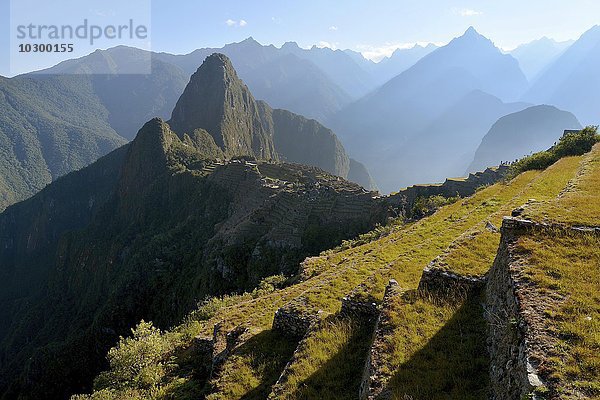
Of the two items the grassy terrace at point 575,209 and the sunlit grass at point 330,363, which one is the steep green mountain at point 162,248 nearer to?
the sunlit grass at point 330,363

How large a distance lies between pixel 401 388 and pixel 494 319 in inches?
106

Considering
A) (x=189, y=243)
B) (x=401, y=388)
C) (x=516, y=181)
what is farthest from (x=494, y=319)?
(x=189, y=243)

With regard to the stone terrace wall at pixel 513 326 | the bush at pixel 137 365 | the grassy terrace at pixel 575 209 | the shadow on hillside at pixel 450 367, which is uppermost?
the grassy terrace at pixel 575 209

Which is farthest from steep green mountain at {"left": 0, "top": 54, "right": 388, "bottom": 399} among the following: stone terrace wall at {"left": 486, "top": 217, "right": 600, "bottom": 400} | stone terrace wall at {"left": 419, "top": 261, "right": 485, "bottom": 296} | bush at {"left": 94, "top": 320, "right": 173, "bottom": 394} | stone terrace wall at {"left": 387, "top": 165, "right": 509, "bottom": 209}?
stone terrace wall at {"left": 486, "top": 217, "right": 600, "bottom": 400}

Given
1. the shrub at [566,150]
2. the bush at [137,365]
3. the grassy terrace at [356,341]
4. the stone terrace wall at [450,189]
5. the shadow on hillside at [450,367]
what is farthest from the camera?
the stone terrace wall at [450,189]

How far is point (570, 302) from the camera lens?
6980 mm

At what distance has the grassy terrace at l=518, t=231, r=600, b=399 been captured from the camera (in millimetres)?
5321

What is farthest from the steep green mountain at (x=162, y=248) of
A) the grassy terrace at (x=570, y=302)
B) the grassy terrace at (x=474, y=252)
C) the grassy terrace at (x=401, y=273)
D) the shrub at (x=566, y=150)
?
the grassy terrace at (x=570, y=302)

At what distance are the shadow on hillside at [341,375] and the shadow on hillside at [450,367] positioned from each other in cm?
195

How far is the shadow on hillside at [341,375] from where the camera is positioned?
888 centimetres

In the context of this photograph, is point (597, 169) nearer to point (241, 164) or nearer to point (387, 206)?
point (387, 206)

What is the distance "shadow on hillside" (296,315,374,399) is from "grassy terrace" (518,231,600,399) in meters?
4.80

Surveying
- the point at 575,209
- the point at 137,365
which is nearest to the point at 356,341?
the point at 575,209

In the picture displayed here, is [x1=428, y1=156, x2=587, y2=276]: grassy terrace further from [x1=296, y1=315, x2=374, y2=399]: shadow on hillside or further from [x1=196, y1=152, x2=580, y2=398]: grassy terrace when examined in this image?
[x1=296, y1=315, x2=374, y2=399]: shadow on hillside
